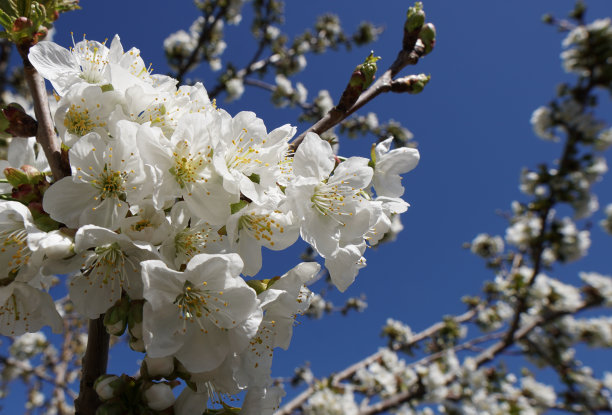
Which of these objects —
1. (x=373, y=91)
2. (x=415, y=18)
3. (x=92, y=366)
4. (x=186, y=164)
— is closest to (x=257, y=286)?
(x=186, y=164)

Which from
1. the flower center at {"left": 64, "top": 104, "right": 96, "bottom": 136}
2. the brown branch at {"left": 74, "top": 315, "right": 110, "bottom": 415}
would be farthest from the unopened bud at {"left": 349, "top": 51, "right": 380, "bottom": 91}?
the brown branch at {"left": 74, "top": 315, "right": 110, "bottom": 415}

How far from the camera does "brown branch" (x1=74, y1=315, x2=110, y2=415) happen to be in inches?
38.4

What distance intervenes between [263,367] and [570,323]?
811 centimetres

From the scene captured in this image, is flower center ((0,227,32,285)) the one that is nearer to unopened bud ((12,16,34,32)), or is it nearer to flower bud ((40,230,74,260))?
flower bud ((40,230,74,260))

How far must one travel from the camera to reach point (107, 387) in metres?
0.89

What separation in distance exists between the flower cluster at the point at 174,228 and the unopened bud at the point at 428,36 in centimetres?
83

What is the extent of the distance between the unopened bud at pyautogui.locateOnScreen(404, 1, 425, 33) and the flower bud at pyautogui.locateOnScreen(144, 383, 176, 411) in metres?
1.53

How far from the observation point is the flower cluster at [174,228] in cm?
88

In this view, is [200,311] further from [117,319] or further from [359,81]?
[359,81]

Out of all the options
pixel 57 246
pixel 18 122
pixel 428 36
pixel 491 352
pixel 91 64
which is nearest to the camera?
pixel 57 246

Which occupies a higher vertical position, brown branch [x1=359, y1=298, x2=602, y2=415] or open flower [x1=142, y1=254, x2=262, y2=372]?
brown branch [x1=359, y1=298, x2=602, y2=415]

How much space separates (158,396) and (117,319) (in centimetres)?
21

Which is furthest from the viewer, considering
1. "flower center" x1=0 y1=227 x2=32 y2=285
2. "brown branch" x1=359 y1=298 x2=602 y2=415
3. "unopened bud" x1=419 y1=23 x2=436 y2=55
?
"brown branch" x1=359 y1=298 x2=602 y2=415

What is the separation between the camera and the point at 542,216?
6.18 meters
